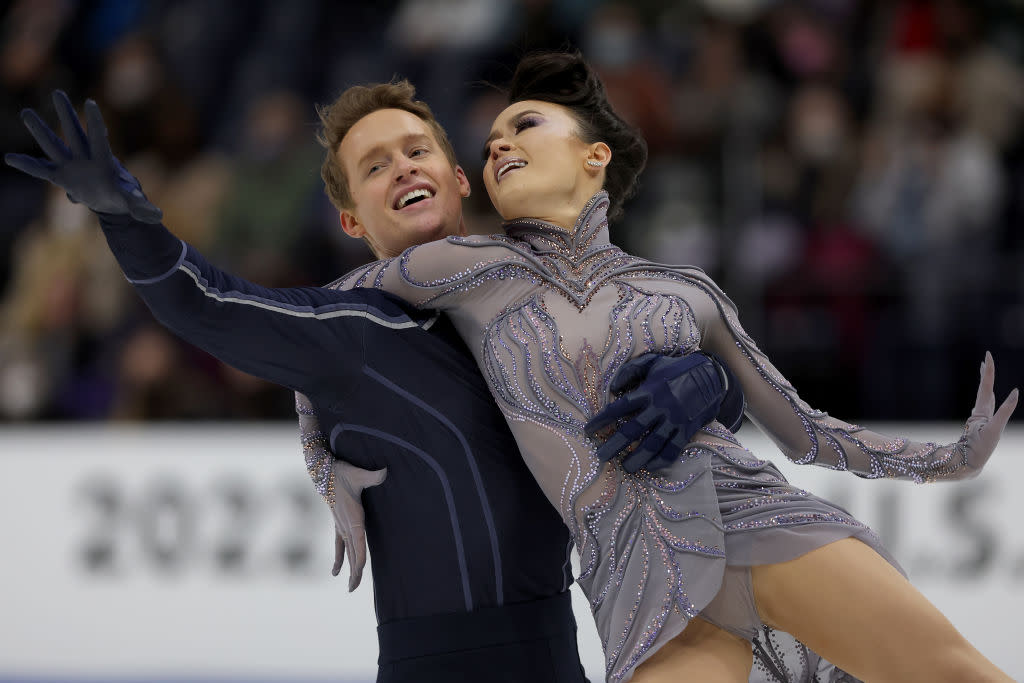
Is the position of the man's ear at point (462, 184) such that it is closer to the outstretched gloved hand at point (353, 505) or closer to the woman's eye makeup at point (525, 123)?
the woman's eye makeup at point (525, 123)

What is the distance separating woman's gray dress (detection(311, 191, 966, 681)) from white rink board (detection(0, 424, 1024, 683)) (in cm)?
241

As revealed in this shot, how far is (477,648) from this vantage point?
221 cm

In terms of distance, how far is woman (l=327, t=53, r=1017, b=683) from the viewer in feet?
6.54

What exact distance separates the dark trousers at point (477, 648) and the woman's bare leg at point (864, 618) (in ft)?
1.42

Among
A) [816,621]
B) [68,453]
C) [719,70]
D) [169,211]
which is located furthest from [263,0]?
[816,621]

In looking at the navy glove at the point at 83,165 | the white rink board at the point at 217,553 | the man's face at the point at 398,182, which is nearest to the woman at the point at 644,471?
the man's face at the point at 398,182

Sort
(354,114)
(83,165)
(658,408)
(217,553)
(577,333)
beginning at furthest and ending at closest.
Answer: (217,553), (354,114), (577,333), (658,408), (83,165)

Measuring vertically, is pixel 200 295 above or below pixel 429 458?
above

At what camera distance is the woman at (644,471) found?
1.99m

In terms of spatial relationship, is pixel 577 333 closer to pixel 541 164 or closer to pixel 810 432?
pixel 541 164

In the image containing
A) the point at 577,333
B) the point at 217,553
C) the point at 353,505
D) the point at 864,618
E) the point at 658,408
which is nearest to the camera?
the point at 864,618

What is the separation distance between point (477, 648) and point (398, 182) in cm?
95

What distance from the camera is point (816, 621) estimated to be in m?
1.99

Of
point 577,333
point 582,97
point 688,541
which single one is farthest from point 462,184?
point 688,541
